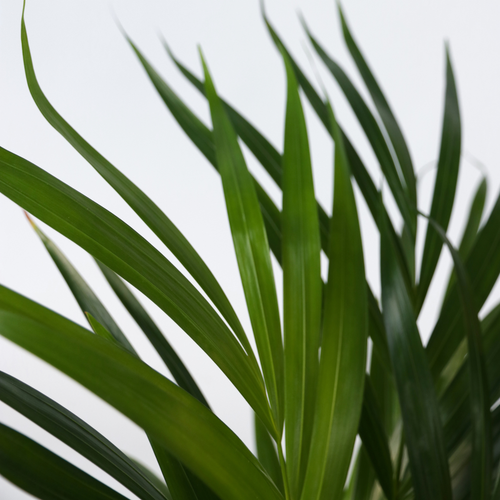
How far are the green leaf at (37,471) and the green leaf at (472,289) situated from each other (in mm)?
311

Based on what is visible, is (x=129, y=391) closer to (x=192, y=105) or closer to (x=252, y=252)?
(x=252, y=252)

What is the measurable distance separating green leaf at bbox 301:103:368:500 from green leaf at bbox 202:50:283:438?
50mm

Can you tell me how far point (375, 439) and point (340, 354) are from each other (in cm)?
16

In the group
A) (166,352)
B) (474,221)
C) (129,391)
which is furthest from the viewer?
(474,221)

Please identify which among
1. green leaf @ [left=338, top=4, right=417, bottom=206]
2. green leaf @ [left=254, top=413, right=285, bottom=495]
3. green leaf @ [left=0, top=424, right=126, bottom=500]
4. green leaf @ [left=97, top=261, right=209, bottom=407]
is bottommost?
green leaf @ [left=0, top=424, right=126, bottom=500]

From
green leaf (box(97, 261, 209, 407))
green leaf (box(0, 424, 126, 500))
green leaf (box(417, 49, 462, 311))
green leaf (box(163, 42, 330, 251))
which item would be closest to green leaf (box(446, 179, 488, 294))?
green leaf (box(417, 49, 462, 311))

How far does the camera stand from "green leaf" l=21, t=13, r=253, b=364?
0.29 meters

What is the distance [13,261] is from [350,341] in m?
1.03

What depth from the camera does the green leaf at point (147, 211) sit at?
0.29m

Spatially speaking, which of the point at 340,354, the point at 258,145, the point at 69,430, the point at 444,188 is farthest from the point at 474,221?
the point at 69,430

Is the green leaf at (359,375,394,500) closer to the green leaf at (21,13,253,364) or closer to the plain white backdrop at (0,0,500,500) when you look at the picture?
the green leaf at (21,13,253,364)

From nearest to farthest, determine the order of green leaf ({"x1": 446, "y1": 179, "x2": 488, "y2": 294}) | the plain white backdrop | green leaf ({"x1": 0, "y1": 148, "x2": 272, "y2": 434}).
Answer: green leaf ({"x1": 0, "y1": 148, "x2": 272, "y2": 434})
green leaf ({"x1": 446, "y1": 179, "x2": 488, "y2": 294})
the plain white backdrop

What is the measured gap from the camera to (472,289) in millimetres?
400

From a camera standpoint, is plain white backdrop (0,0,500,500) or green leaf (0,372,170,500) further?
plain white backdrop (0,0,500,500)
